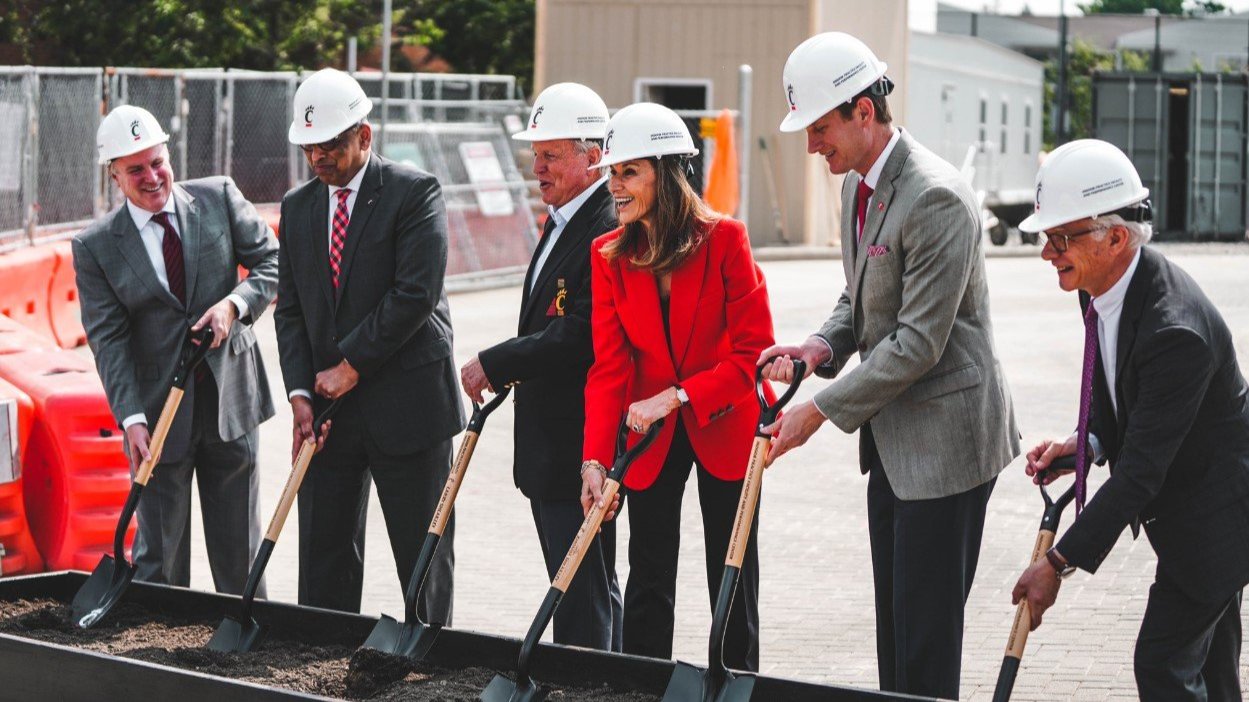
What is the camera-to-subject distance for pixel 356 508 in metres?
6.46

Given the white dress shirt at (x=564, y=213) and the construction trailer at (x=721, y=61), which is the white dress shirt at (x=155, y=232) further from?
the construction trailer at (x=721, y=61)

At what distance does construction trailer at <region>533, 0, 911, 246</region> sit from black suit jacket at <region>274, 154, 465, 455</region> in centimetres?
2016

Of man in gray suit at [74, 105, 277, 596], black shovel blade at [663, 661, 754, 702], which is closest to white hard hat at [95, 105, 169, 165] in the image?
man in gray suit at [74, 105, 277, 596]

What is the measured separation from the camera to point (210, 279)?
6.77m

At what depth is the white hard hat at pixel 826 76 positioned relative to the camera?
482 cm

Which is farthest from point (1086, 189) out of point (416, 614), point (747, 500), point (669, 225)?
point (416, 614)

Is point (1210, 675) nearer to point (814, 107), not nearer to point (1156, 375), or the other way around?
point (1156, 375)

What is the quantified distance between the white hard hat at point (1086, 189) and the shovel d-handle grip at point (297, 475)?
2.79m

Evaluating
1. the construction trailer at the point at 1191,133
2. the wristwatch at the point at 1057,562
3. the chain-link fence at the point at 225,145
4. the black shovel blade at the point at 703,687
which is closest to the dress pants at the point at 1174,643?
the wristwatch at the point at 1057,562

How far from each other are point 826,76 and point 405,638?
2245mm

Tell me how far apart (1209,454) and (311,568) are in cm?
337

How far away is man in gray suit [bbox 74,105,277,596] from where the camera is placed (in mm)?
6613

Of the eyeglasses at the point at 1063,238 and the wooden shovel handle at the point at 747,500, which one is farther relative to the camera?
the wooden shovel handle at the point at 747,500

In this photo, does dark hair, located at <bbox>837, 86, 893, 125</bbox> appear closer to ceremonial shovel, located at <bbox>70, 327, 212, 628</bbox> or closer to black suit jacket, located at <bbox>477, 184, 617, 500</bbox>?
black suit jacket, located at <bbox>477, 184, 617, 500</bbox>
